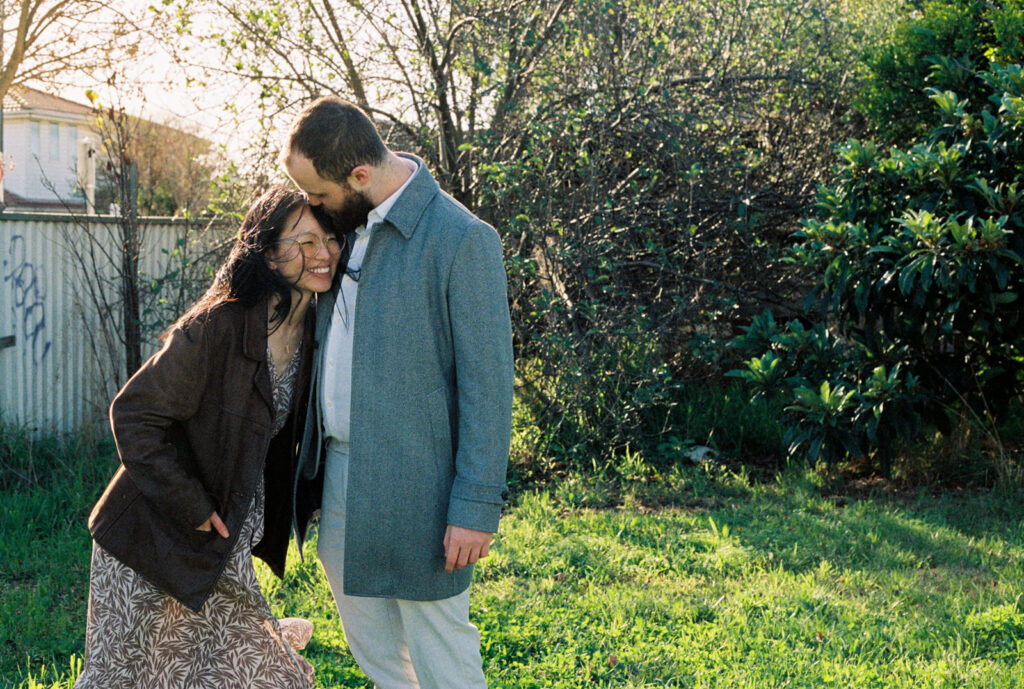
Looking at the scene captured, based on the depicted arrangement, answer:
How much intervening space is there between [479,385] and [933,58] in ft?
17.0

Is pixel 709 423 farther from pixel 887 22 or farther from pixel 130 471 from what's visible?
pixel 130 471

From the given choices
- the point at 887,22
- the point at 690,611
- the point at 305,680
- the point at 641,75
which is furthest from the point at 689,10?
the point at 305,680

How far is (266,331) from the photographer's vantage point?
2895 mm

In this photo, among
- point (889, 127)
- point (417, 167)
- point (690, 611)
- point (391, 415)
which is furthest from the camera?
point (889, 127)

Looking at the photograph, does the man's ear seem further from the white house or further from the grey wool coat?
the white house

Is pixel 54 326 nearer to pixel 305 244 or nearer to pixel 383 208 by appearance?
pixel 305 244

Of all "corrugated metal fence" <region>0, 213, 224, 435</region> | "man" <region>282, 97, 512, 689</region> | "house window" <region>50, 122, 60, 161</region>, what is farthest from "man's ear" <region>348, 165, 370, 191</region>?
"house window" <region>50, 122, 60, 161</region>

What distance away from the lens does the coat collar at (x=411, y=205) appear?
2.73 meters

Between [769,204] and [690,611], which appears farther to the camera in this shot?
[769,204]

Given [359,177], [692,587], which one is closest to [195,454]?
[359,177]

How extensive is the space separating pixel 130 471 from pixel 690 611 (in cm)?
266

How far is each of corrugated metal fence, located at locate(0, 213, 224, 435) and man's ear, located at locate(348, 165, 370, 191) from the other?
4.63 meters

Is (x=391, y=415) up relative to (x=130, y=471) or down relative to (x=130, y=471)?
up

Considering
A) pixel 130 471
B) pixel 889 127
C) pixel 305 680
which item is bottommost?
pixel 305 680
